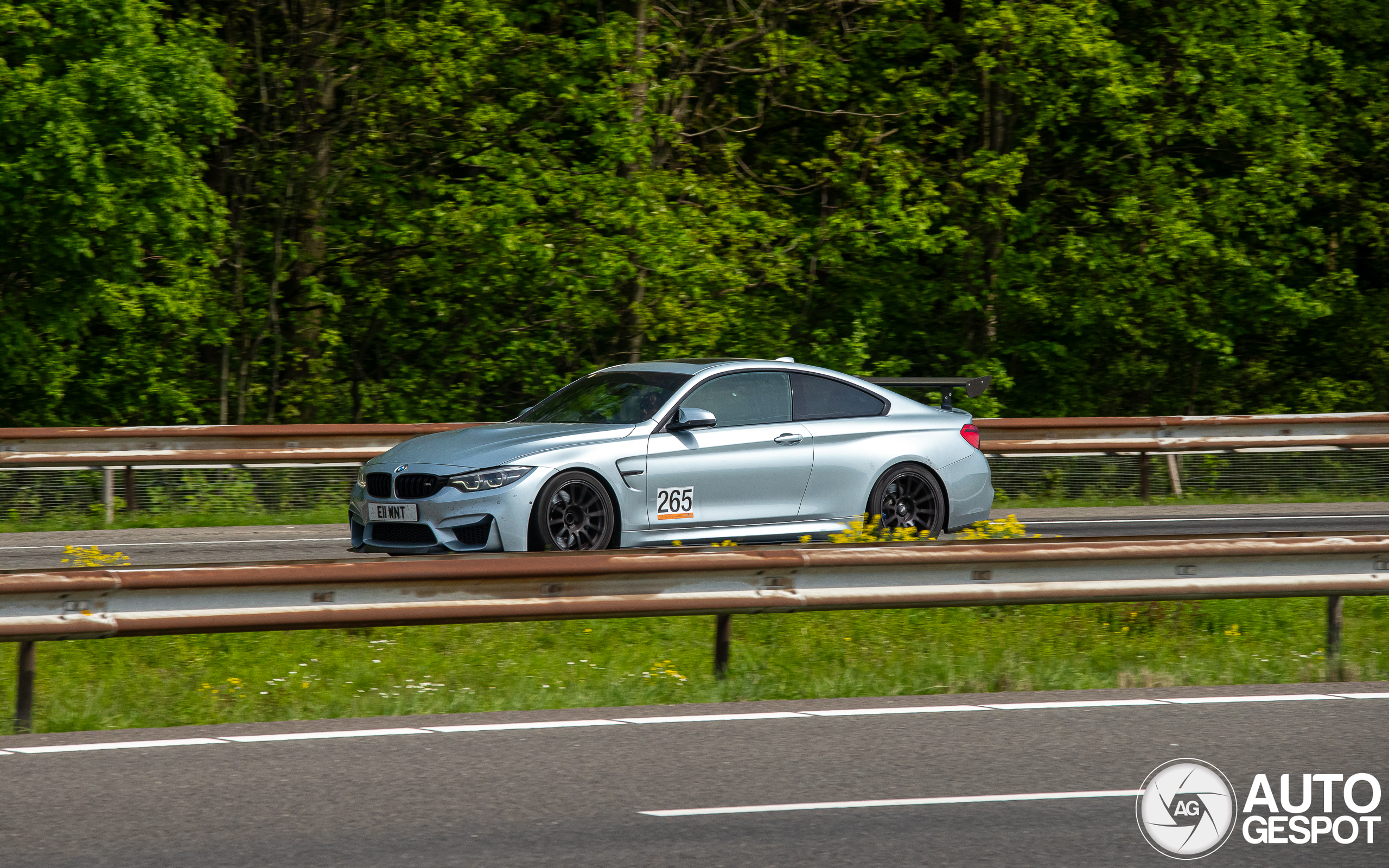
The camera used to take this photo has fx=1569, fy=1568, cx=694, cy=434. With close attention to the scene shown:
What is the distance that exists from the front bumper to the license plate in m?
0.02

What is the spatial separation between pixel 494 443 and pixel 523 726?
10.6 feet

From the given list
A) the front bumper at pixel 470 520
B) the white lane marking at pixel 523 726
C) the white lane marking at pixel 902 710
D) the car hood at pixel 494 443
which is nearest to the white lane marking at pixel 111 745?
the white lane marking at pixel 523 726

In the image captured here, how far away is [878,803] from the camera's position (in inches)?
226

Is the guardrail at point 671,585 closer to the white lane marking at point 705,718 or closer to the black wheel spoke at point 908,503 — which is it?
the white lane marking at point 705,718

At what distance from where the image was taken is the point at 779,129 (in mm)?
22984

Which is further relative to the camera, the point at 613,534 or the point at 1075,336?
the point at 1075,336

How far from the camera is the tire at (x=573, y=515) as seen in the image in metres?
9.67

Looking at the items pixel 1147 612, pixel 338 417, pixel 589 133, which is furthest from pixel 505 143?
pixel 1147 612

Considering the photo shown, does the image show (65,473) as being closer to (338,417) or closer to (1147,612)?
(338,417)

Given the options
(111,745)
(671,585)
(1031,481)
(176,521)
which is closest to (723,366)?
(671,585)

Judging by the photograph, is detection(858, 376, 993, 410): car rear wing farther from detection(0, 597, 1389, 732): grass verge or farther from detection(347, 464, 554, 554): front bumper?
detection(347, 464, 554, 554): front bumper

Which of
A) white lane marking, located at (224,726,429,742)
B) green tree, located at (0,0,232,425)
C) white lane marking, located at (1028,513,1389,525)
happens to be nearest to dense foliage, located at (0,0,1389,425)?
green tree, located at (0,0,232,425)

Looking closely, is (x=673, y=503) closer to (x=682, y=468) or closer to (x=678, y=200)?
(x=682, y=468)

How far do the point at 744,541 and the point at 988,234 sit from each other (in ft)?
42.6
